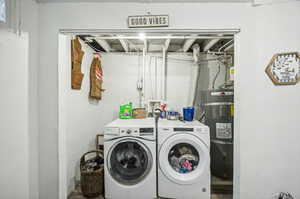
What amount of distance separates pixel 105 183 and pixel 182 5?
2236 millimetres

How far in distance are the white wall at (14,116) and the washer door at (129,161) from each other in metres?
0.86

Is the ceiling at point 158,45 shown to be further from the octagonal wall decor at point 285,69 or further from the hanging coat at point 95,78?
the octagonal wall decor at point 285,69

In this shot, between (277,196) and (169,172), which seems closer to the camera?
(277,196)

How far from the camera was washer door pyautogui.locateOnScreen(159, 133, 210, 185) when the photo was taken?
1.83 m

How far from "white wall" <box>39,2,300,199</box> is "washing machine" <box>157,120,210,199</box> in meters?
0.42

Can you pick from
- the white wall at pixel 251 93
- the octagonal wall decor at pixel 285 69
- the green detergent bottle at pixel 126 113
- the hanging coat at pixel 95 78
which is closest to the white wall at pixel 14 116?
the white wall at pixel 251 93

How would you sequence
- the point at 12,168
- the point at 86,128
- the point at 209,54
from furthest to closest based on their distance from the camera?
1. the point at 209,54
2. the point at 86,128
3. the point at 12,168

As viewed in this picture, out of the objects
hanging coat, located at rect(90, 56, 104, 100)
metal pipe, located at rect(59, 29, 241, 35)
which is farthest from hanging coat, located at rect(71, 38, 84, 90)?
metal pipe, located at rect(59, 29, 241, 35)

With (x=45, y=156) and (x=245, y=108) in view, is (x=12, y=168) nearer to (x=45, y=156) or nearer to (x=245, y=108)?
(x=45, y=156)

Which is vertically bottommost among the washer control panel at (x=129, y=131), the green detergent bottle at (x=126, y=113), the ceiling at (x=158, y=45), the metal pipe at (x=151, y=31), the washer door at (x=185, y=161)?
the washer door at (x=185, y=161)

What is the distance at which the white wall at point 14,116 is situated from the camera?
1098 mm

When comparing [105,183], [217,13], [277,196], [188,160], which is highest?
[217,13]

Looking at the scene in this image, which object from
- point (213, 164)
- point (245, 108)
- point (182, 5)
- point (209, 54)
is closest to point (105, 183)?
point (213, 164)

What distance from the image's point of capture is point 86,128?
257cm
